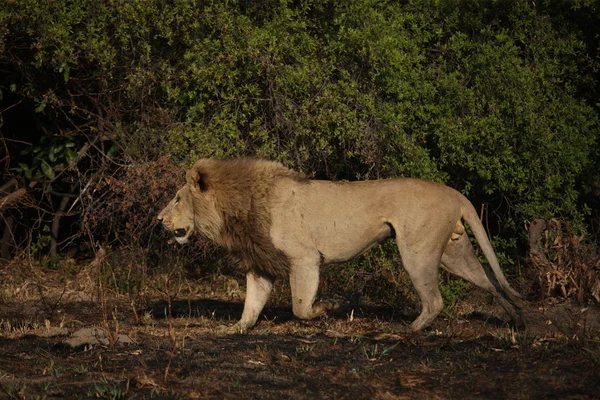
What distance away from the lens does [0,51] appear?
9.55 m

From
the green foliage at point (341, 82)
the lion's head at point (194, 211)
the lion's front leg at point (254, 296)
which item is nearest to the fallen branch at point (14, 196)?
the green foliage at point (341, 82)

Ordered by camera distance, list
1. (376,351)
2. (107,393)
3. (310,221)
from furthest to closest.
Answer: (310,221), (376,351), (107,393)

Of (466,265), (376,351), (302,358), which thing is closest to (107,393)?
(302,358)

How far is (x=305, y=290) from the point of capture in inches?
283

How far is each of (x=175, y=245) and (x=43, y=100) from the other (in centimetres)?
227

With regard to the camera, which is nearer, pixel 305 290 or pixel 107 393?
pixel 107 393

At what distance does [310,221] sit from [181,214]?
1122 mm

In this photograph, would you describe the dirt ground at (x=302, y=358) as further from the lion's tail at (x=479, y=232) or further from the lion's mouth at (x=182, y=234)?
the lion's mouth at (x=182, y=234)

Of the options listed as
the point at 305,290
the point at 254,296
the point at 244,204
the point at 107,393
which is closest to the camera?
the point at 107,393

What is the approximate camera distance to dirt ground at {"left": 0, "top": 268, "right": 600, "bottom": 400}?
4797 mm

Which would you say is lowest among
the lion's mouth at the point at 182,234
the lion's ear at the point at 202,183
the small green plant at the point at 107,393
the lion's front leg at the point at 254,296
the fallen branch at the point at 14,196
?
the fallen branch at the point at 14,196

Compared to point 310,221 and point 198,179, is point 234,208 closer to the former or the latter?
point 198,179

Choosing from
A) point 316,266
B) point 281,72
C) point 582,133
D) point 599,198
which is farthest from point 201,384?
Answer: point 599,198

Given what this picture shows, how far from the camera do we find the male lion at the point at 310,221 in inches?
287
